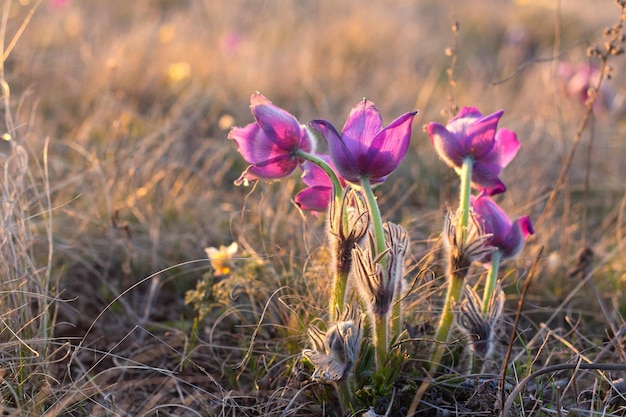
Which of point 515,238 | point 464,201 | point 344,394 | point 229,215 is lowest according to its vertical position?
point 229,215

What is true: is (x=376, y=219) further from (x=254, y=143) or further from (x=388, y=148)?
(x=254, y=143)

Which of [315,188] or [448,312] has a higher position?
[315,188]

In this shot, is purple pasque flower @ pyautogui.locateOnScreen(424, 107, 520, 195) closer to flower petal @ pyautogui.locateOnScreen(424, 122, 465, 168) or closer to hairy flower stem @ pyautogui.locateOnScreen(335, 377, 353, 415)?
flower petal @ pyautogui.locateOnScreen(424, 122, 465, 168)

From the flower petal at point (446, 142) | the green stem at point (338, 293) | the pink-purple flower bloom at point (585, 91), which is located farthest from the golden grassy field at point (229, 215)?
the flower petal at point (446, 142)

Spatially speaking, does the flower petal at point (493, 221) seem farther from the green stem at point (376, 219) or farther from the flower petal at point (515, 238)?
the green stem at point (376, 219)

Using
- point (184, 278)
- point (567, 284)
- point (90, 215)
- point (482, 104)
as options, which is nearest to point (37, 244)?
point (90, 215)

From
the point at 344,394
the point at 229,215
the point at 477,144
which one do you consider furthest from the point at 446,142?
the point at 229,215

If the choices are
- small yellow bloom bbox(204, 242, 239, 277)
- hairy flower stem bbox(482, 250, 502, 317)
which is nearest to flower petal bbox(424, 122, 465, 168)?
hairy flower stem bbox(482, 250, 502, 317)
